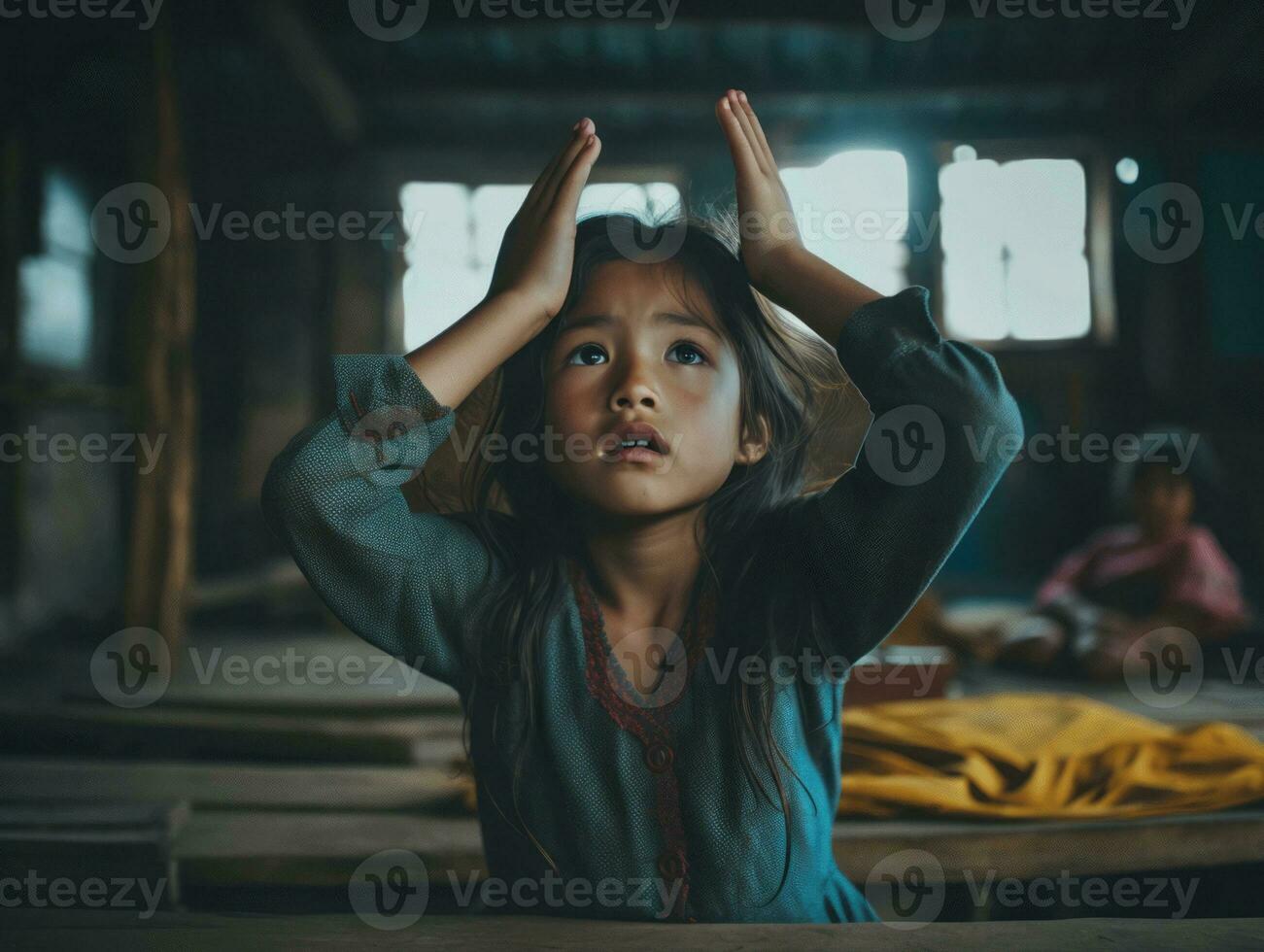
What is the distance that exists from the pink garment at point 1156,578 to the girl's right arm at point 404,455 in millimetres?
3363

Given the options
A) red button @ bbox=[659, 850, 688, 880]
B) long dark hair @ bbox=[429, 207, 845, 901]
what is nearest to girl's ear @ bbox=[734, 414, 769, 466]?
long dark hair @ bbox=[429, 207, 845, 901]

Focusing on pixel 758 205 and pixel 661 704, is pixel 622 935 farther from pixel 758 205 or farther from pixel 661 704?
pixel 758 205

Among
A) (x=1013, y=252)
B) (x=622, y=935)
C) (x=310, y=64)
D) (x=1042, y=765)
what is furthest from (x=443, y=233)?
(x=622, y=935)

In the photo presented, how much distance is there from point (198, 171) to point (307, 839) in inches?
169

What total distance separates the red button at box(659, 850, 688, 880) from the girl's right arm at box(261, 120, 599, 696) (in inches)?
10.2

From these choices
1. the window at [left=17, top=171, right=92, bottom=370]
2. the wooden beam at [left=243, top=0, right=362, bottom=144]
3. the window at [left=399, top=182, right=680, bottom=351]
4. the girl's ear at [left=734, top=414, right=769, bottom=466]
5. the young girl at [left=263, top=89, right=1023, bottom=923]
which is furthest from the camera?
the window at [left=399, top=182, right=680, bottom=351]

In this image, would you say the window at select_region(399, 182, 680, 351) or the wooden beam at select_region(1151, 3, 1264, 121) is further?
the window at select_region(399, 182, 680, 351)

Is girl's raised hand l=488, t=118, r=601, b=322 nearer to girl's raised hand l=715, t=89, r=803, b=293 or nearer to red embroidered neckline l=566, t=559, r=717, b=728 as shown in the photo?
girl's raised hand l=715, t=89, r=803, b=293

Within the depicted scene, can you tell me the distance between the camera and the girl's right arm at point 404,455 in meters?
0.79

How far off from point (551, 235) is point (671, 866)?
0.56 metres

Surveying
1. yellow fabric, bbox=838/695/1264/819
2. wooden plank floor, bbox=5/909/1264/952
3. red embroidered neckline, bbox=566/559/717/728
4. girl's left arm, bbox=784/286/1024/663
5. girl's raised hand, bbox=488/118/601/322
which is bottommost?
yellow fabric, bbox=838/695/1264/819

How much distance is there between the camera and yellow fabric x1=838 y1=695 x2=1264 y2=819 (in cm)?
180

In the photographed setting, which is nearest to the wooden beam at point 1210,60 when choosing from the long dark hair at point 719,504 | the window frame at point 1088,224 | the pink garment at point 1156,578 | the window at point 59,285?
the window frame at point 1088,224

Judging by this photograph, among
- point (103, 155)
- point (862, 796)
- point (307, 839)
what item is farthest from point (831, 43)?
point (307, 839)
